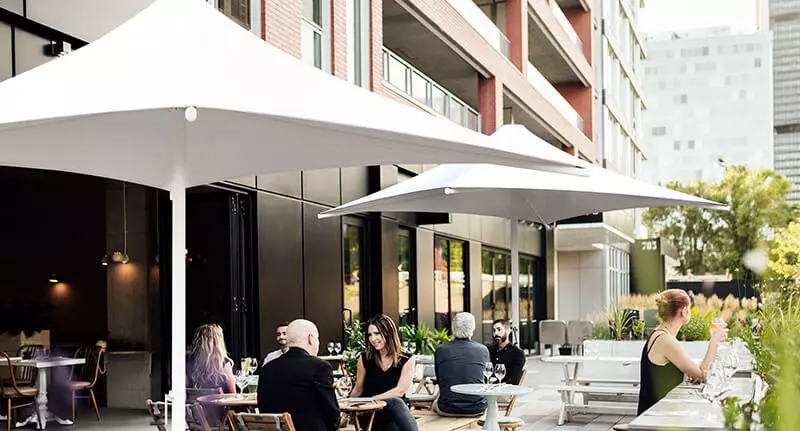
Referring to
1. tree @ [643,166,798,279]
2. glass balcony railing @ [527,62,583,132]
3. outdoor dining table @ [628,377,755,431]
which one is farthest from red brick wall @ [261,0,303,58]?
tree @ [643,166,798,279]

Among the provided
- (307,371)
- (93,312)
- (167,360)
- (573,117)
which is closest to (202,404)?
(307,371)

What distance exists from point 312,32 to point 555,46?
58.3ft

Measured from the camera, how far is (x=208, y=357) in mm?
8492

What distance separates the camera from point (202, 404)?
8.21m

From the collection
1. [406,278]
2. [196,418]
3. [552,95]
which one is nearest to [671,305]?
[196,418]

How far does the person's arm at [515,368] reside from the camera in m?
9.44

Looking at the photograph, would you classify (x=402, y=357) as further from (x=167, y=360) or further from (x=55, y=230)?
(x=55, y=230)

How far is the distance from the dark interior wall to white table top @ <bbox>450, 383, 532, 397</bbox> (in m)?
9.02

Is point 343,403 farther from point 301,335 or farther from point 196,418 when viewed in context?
point 196,418

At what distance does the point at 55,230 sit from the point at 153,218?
2668 mm

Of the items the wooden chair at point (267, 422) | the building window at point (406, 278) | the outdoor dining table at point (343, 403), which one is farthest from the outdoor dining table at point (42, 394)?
the wooden chair at point (267, 422)

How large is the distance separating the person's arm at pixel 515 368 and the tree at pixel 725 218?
49.7 meters

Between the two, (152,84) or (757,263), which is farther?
(152,84)

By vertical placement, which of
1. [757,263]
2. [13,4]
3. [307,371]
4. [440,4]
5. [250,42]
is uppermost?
[440,4]
